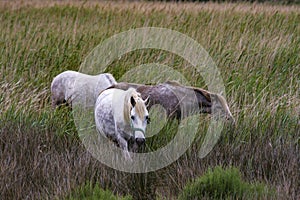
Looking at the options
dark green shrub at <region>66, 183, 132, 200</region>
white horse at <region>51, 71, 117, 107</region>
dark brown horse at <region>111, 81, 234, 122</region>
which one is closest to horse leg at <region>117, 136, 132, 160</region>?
dark green shrub at <region>66, 183, 132, 200</region>

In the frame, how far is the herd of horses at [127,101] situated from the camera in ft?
14.3

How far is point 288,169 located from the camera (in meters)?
4.48

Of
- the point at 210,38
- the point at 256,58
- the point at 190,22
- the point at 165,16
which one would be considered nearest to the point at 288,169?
the point at 256,58

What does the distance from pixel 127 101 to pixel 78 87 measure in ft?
5.39

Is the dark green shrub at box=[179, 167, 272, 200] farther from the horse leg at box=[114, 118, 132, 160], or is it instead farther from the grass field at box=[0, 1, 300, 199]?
the horse leg at box=[114, 118, 132, 160]

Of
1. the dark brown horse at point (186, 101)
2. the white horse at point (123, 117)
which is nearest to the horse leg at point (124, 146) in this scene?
the white horse at point (123, 117)

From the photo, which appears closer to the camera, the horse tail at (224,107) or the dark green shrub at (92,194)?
the dark green shrub at (92,194)

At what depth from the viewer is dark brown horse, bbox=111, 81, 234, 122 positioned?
207 inches

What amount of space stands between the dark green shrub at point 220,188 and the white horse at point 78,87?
1.90 m

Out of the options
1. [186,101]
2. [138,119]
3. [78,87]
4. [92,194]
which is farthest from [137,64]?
[92,194]

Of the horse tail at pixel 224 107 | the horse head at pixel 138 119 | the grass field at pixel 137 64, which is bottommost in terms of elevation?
the grass field at pixel 137 64

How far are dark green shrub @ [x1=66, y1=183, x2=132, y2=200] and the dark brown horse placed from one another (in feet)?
4.84

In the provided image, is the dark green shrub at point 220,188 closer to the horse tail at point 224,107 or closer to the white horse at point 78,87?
the horse tail at point 224,107

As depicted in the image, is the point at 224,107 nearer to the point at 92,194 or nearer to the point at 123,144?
→ the point at 123,144
